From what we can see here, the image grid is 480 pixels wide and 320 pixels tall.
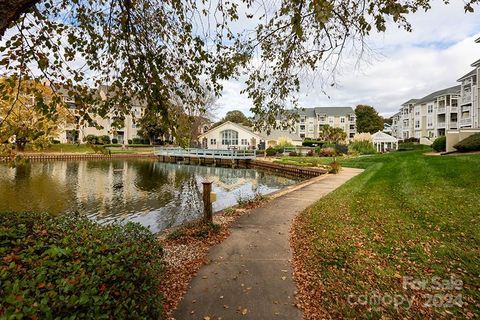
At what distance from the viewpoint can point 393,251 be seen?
502 centimetres

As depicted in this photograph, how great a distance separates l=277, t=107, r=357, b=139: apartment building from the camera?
236 feet

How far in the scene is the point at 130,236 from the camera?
405cm

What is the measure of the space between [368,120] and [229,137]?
40.8 metres

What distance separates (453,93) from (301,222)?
55010mm

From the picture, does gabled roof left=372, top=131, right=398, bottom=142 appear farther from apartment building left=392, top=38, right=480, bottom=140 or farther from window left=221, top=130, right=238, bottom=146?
window left=221, top=130, right=238, bottom=146

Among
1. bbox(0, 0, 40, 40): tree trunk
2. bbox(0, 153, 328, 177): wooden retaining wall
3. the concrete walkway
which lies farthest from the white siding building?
bbox(0, 0, 40, 40): tree trunk

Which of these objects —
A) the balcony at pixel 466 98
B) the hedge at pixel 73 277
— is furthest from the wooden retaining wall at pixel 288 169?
the balcony at pixel 466 98

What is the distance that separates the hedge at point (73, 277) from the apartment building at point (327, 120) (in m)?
71.0

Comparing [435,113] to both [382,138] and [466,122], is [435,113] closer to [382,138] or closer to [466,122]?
[382,138]

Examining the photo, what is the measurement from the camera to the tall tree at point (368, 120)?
71812 millimetres

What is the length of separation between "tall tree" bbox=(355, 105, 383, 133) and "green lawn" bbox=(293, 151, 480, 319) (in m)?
68.5

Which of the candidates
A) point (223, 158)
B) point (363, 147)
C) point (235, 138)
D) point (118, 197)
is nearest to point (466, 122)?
point (363, 147)

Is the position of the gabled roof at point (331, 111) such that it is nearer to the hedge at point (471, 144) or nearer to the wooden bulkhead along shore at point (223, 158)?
the wooden bulkhead along shore at point (223, 158)

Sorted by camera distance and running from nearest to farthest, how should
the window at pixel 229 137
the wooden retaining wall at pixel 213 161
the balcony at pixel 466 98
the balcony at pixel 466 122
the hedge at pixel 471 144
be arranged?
the hedge at pixel 471 144 → the wooden retaining wall at pixel 213 161 → the balcony at pixel 466 122 → the balcony at pixel 466 98 → the window at pixel 229 137
